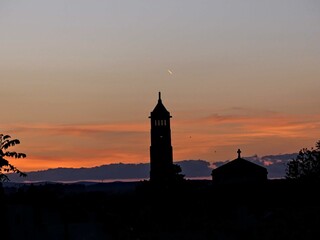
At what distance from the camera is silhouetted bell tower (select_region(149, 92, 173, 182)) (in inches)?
3932

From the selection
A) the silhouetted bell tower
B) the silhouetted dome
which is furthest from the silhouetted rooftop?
the silhouetted dome

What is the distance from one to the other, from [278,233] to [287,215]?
167 cm

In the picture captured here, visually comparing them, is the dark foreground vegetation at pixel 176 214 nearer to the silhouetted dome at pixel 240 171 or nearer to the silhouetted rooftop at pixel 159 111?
the silhouetted dome at pixel 240 171

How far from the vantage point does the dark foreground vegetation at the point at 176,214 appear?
4884 centimetres

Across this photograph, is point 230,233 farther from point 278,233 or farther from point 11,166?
point 11,166

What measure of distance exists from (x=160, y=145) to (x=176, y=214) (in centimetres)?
4415

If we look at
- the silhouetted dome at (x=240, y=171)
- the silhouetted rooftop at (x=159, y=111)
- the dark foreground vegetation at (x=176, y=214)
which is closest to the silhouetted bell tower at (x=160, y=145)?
the silhouetted rooftop at (x=159, y=111)

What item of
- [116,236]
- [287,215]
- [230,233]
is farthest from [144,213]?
[287,215]

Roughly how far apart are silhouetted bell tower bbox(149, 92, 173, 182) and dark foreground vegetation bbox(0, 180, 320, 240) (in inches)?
1160

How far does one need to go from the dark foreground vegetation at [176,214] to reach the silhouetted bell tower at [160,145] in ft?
96.7

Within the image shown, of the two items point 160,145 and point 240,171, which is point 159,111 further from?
point 240,171

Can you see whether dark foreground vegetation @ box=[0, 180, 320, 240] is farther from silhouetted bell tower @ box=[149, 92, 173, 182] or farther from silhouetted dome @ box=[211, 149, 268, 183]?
silhouetted bell tower @ box=[149, 92, 173, 182]

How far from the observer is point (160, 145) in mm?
100062

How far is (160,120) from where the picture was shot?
100875mm
